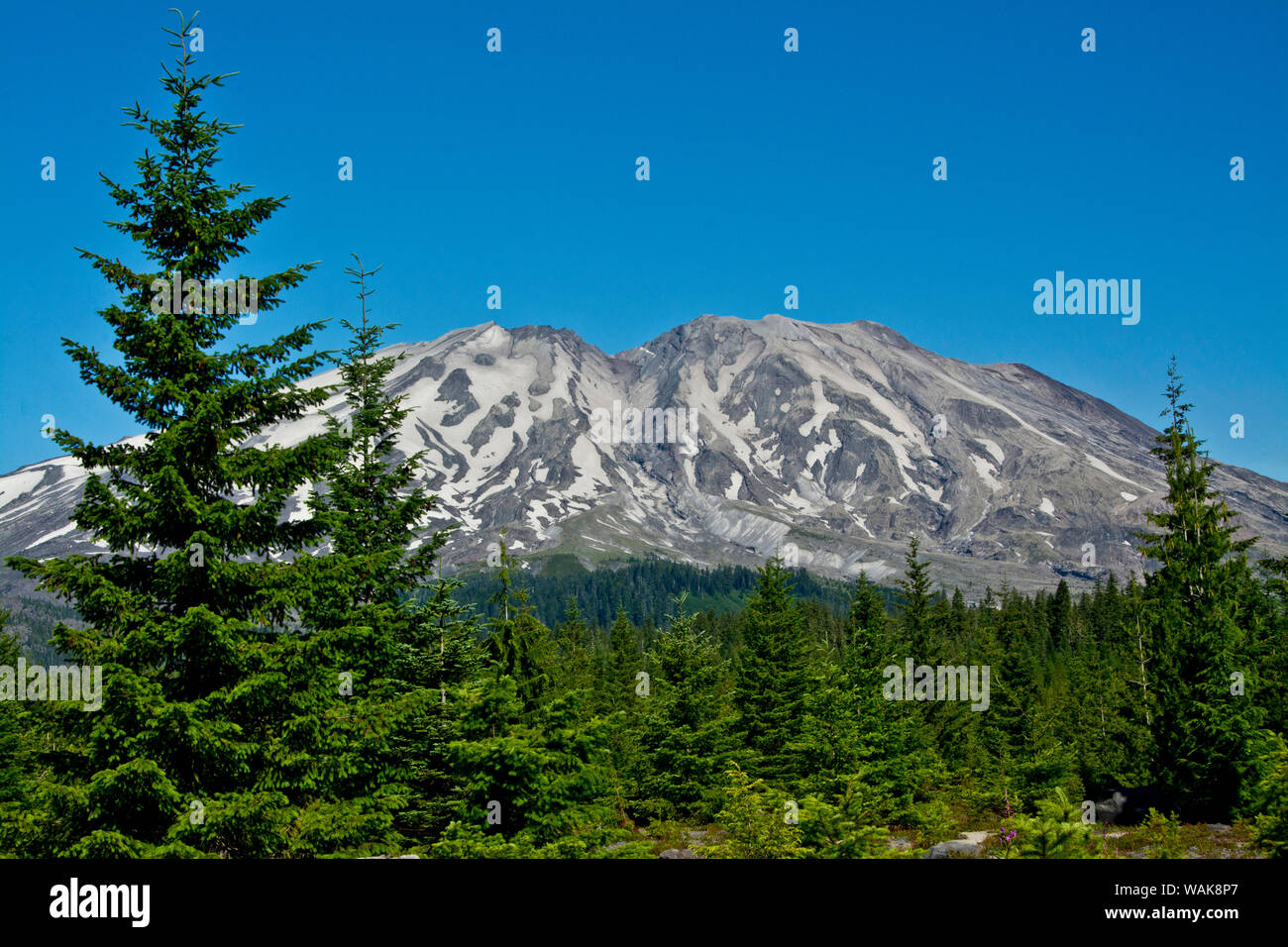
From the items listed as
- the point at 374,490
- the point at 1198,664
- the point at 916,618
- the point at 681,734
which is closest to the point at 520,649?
the point at 374,490

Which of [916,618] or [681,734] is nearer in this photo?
[681,734]

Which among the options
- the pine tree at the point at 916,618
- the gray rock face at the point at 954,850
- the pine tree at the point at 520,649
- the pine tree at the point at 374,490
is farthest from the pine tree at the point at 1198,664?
the pine tree at the point at 374,490

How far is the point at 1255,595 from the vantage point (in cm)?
3991

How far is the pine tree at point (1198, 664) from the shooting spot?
28.2 m

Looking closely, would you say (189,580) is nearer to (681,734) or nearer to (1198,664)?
(681,734)

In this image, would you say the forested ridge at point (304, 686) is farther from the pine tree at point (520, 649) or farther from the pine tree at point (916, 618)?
the pine tree at point (916, 618)

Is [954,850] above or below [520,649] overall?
below

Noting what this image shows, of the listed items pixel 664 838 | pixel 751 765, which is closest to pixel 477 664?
pixel 664 838

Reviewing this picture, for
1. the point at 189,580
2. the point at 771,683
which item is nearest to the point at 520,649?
the point at 189,580

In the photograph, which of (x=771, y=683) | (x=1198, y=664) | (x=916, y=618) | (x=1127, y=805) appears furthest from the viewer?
(x=916, y=618)

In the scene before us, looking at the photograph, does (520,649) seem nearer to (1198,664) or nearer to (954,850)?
(954,850)

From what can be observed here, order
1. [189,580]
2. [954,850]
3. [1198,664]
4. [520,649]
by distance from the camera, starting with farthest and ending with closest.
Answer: [1198,664], [520,649], [954,850], [189,580]

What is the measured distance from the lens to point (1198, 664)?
29.5 meters

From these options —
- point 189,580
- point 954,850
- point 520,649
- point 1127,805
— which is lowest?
point 1127,805
